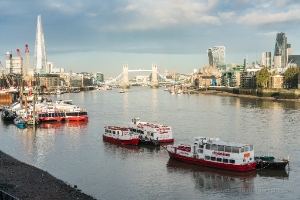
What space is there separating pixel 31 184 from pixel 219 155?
303 inches

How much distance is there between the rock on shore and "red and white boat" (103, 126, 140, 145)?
7357 millimetres

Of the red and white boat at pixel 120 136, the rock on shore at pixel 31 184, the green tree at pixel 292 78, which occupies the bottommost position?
the rock on shore at pixel 31 184

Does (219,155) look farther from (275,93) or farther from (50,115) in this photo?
(275,93)

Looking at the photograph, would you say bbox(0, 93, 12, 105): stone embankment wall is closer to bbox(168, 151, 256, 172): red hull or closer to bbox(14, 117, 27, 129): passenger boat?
bbox(14, 117, 27, 129): passenger boat

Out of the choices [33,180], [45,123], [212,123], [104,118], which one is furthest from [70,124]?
[33,180]

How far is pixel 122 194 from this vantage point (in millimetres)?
14875

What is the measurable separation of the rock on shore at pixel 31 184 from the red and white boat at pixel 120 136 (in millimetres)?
7357

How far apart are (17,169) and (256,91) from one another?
64.5m

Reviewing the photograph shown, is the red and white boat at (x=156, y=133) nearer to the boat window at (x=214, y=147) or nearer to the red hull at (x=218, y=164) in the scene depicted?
the red hull at (x=218, y=164)

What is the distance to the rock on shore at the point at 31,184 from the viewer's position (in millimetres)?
13277

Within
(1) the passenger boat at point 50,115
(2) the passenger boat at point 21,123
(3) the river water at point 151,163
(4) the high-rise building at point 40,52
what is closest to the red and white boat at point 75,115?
(1) the passenger boat at point 50,115

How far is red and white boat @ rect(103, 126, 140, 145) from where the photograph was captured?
24039mm

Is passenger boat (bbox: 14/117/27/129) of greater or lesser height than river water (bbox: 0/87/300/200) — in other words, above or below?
above

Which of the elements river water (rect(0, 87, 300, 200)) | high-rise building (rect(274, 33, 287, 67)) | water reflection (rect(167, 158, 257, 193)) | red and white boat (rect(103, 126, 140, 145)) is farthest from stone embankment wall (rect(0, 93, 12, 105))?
high-rise building (rect(274, 33, 287, 67))
